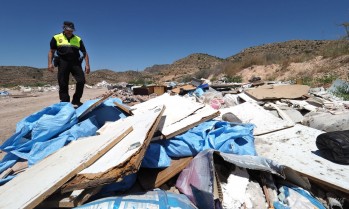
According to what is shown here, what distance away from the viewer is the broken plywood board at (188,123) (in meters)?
2.35

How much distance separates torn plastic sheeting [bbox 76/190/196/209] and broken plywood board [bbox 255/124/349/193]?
1.14 meters

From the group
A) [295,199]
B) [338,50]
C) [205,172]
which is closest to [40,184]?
[205,172]

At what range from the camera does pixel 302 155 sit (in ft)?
7.89

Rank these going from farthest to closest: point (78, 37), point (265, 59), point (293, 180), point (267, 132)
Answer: point (265, 59)
point (78, 37)
point (267, 132)
point (293, 180)

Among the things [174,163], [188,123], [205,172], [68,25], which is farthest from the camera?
[68,25]

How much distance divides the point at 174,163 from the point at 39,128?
1698mm

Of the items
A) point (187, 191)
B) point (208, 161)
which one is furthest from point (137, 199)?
point (208, 161)

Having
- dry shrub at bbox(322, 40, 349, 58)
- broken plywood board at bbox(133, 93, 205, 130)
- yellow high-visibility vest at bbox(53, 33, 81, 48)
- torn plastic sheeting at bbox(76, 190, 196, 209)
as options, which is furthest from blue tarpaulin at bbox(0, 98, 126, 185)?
dry shrub at bbox(322, 40, 349, 58)

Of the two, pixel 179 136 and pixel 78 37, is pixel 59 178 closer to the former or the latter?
pixel 179 136

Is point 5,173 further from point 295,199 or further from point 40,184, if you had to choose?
point 295,199

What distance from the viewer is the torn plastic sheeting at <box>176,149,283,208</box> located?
1549 millimetres

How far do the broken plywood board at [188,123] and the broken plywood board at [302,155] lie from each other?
0.68m

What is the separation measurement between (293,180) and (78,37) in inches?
162

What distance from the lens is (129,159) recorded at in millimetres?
1399
